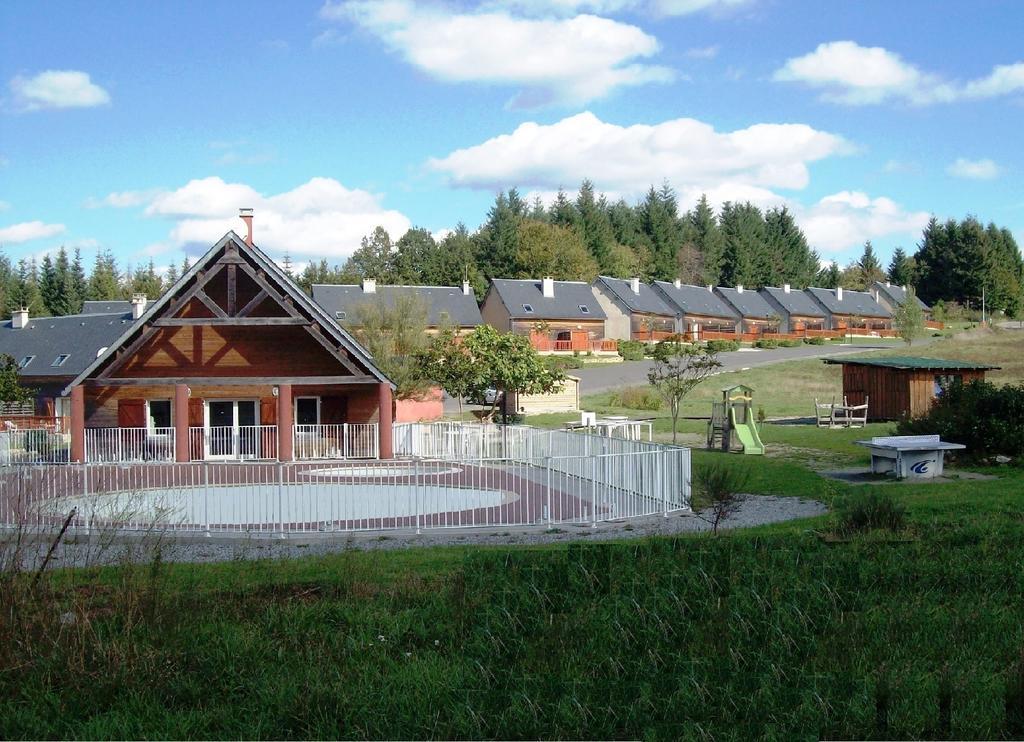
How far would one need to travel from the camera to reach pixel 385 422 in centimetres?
3250

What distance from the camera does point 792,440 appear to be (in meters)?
30.1

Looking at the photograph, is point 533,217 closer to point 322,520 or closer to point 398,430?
point 398,430

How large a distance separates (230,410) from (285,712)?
3029 centimetres

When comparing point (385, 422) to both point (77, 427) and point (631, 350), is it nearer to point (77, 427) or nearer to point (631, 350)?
point (77, 427)

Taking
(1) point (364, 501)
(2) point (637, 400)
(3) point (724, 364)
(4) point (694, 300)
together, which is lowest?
(1) point (364, 501)

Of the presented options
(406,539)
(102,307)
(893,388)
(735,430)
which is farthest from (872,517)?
(102,307)

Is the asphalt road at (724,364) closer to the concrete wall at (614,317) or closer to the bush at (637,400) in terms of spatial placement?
the bush at (637,400)

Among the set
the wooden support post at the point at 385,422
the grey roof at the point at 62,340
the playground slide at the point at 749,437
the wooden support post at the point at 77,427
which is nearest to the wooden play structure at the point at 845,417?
the playground slide at the point at 749,437

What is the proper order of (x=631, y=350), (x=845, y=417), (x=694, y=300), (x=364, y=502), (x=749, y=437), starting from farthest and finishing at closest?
(x=694, y=300) < (x=631, y=350) < (x=845, y=417) < (x=749, y=437) < (x=364, y=502)

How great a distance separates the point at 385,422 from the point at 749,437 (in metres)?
11.6

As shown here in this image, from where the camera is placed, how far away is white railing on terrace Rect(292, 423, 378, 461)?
3269cm

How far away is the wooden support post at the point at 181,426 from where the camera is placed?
1248 inches

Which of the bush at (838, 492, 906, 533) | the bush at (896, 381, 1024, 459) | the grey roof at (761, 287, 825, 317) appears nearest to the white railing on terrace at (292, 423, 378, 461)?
the bush at (896, 381, 1024, 459)

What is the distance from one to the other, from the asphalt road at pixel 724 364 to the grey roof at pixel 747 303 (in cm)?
1272
